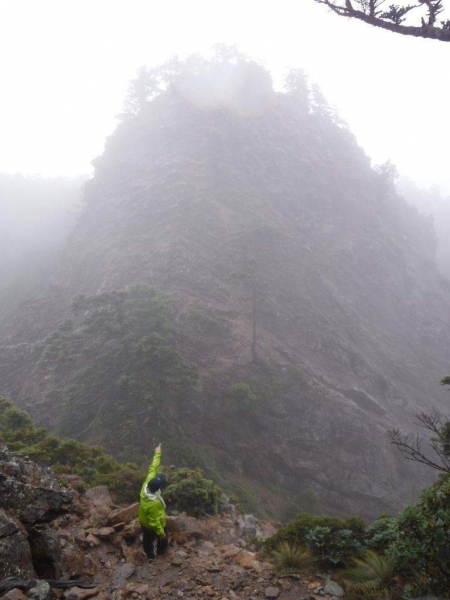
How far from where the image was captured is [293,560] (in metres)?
Answer: 6.70

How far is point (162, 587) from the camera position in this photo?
6.02 metres

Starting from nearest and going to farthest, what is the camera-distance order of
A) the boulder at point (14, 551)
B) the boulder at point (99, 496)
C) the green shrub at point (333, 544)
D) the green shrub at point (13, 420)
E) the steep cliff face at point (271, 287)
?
the boulder at point (14, 551) → the green shrub at point (333, 544) → the boulder at point (99, 496) → the green shrub at point (13, 420) → the steep cliff face at point (271, 287)

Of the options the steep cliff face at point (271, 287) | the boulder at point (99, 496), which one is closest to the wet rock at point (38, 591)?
the boulder at point (99, 496)

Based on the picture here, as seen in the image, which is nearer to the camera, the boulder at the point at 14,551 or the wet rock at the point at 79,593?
the boulder at the point at 14,551

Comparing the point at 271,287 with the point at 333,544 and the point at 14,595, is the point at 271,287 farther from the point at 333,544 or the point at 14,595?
the point at 14,595

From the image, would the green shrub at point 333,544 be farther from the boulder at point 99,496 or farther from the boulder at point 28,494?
the boulder at point 99,496

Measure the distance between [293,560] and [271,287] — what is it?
28.4 metres

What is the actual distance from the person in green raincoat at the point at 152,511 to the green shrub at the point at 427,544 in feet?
12.6

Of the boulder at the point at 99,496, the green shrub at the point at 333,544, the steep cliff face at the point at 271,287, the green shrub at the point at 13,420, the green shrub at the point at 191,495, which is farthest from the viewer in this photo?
the steep cliff face at the point at 271,287

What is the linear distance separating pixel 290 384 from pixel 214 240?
16.0 m

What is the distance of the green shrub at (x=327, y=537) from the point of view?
6832 mm

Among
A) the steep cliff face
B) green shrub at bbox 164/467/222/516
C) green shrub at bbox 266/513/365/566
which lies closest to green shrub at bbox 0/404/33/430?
the steep cliff face

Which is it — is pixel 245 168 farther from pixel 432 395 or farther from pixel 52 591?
pixel 52 591

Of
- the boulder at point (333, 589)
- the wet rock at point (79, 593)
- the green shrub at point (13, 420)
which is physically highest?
the boulder at point (333, 589)
